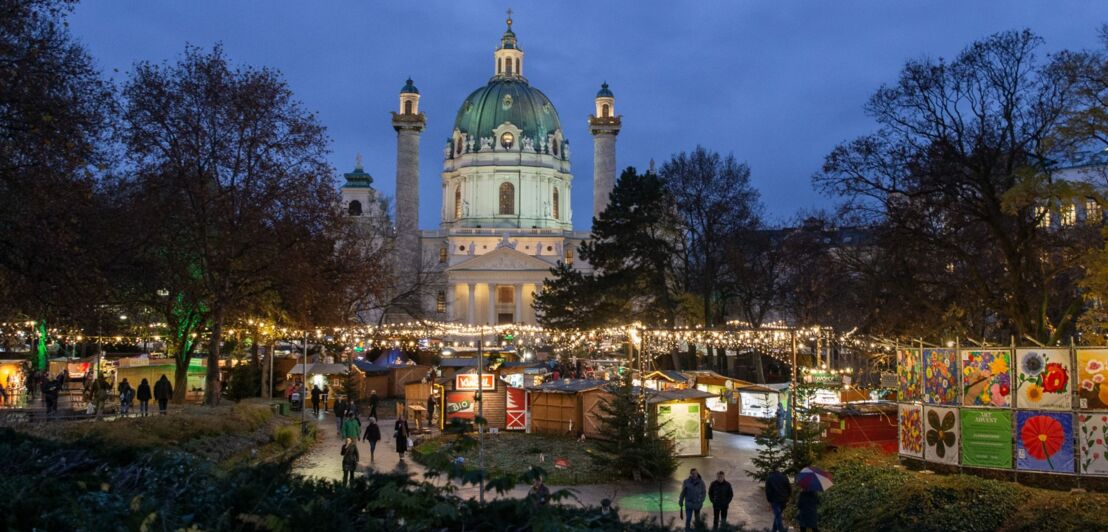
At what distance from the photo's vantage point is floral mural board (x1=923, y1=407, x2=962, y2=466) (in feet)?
57.6

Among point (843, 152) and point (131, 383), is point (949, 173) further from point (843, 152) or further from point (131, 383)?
point (131, 383)

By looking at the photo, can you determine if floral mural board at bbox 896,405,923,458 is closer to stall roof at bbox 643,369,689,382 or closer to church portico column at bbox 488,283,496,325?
stall roof at bbox 643,369,689,382

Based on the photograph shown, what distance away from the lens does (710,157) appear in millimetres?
50969

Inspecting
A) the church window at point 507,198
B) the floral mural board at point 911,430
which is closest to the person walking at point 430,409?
the floral mural board at point 911,430

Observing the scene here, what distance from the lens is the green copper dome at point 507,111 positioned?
355 feet

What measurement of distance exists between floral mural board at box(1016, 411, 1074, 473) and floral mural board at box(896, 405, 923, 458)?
201cm

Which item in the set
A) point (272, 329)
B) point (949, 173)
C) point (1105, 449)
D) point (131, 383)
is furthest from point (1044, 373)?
point (131, 383)

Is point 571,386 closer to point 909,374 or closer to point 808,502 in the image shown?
point 909,374

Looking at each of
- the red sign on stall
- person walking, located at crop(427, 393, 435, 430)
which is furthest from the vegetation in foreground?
person walking, located at crop(427, 393, 435, 430)

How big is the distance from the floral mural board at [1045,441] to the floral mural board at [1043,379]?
0.19 metres

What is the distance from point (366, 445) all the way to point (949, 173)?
19.0 metres

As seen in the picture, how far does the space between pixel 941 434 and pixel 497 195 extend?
296 ft

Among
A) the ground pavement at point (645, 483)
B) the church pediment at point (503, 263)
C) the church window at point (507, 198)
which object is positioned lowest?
the ground pavement at point (645, 483)

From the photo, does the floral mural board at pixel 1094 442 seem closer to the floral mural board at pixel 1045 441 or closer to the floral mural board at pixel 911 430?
the floral mural board at pixel 1045 441
